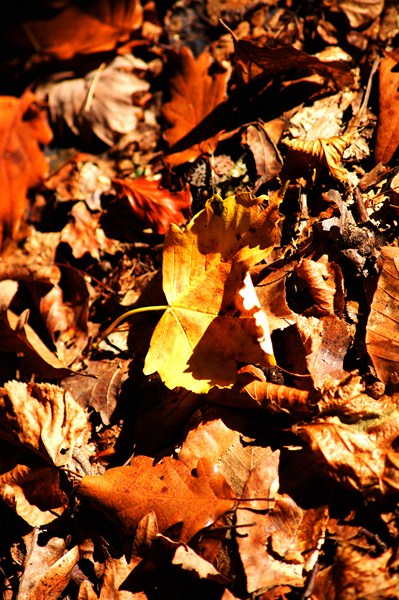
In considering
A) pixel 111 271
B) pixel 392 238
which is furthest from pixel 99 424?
pixel 392 238

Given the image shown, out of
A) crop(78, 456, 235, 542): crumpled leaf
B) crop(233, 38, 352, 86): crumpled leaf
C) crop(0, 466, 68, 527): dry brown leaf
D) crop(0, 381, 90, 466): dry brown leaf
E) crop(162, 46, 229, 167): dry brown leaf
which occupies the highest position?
crop(233, 38, 352, 86): crumpled leaf

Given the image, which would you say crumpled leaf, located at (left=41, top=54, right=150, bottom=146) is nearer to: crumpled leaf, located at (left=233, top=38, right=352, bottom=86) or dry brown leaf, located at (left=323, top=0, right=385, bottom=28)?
crumpled leaf, located at (left=233, top=38, right=352, bottom=86)

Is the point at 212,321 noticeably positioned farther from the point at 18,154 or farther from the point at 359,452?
the point at 18,154

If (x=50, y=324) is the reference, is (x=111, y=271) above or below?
above

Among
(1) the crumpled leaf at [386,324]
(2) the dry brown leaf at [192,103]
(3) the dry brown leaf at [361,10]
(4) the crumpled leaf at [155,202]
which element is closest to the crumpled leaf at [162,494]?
(1) the crumpled leaf at [386,324]

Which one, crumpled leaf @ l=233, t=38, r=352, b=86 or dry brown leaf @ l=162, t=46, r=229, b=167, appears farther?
dry brown leaf @ l=162, t=46, r=229, b=167

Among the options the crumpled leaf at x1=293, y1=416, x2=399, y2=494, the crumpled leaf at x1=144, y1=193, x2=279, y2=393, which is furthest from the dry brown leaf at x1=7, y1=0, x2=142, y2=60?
the crumpled leaf at x1=293, y1=416, x2=399, y2=494

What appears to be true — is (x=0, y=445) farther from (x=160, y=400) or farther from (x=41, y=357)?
(x=160, y=400)
